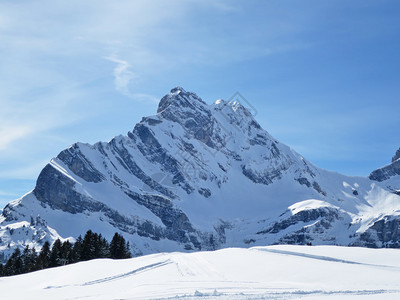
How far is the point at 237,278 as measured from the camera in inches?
1152

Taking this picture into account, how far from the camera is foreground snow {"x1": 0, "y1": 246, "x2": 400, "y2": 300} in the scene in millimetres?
24094

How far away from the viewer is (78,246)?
68875 millimetres

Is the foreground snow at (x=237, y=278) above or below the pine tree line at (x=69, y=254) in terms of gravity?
below

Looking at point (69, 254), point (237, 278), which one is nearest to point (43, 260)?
point (69, 254)

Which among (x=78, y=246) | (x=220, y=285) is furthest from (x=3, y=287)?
(x=78, y=246)

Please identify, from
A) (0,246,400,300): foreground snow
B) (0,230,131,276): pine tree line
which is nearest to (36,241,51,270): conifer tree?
(0,230,131,276): pine tree line

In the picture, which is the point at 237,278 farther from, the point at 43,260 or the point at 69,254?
the point at 43,260

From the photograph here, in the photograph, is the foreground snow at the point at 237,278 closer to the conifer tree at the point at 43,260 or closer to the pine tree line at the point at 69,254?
the conifer tree at the point at 43,260

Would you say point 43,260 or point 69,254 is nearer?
point 43,260

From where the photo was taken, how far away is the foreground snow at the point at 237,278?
79.0 feet

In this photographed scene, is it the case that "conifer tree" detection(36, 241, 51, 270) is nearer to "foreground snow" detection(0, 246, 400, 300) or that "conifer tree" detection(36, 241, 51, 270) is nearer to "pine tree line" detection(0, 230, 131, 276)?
"pine tree line" detection(0, 230, 131, 276)

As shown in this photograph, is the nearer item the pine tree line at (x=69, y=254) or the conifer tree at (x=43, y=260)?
the conifer tree at (x=43, y=260)

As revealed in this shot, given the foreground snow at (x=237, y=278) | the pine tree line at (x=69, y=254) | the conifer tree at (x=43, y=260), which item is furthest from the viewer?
the pine tree line at (x=69, y=254)

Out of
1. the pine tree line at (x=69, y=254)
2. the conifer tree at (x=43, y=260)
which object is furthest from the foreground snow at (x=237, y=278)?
the pine tree line at (x=69, y=254)
